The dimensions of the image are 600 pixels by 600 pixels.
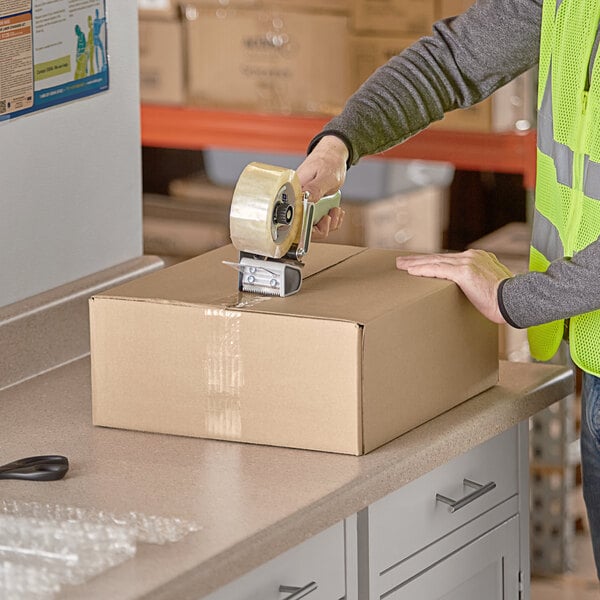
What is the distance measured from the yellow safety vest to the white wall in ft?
2.28

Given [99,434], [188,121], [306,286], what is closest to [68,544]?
[99,434]

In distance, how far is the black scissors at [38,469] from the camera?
155 cm

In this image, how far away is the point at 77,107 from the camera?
6.84 ft

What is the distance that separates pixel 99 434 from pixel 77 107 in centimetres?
60

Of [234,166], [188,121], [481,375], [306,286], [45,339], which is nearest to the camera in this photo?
[306,286]

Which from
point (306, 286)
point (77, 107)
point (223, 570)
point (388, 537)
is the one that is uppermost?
point (77, 107)

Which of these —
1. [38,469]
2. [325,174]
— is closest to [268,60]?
[325,174]

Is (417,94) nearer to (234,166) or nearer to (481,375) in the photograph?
(481,375)

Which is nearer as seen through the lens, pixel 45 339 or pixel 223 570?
pixel 223 570

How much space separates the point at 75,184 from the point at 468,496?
775 millimetres

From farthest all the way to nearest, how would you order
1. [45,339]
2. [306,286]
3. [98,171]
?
[98,171]
[45,339]
[306,286]

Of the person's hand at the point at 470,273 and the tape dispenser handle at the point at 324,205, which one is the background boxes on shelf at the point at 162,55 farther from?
the person's hand at the point at 470,273

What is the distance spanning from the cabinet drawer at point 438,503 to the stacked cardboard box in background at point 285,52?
62.2 inches

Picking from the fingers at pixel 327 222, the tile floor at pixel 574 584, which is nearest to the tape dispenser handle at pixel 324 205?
the fingers at pixel 327 222
